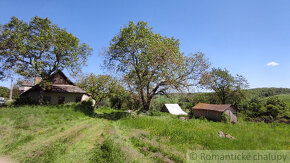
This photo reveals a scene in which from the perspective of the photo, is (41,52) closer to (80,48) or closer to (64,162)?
(80,48)

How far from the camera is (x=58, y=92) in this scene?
23312mm

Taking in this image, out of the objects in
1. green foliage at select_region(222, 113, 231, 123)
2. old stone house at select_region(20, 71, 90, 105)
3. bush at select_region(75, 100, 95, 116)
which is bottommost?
green foliage at select_region(222, 113, 231, 123)

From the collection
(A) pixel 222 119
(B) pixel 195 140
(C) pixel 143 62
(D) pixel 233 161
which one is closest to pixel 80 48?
(C) pixel 143 62

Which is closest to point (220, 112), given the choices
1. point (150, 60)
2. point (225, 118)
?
point (225, 118)

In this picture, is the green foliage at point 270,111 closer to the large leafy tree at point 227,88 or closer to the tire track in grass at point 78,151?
the large leafy tree at point 227,88

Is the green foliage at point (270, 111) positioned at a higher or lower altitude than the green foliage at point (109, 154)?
lower

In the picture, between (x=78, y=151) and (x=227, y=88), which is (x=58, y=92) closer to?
(x=78, y=151)

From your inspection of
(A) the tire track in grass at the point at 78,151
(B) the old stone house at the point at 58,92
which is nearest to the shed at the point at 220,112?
(A) the tire track in grass at the point at 78,151

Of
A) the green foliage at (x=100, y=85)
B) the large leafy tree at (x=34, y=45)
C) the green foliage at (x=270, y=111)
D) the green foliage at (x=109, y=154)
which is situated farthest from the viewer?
the green foliage at (x=100, y=85)

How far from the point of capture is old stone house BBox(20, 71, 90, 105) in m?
22.5

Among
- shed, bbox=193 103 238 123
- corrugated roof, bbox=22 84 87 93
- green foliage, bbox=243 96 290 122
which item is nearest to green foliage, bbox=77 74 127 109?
corrugated roof, bbox=22 84 87 93

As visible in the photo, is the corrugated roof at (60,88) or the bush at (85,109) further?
the corrugated roof at (60,88)

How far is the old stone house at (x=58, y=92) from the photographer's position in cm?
2247

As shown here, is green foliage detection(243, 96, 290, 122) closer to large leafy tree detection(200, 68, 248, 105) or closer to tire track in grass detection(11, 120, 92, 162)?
large leafy tree detection(200, 68, 248, 105)
